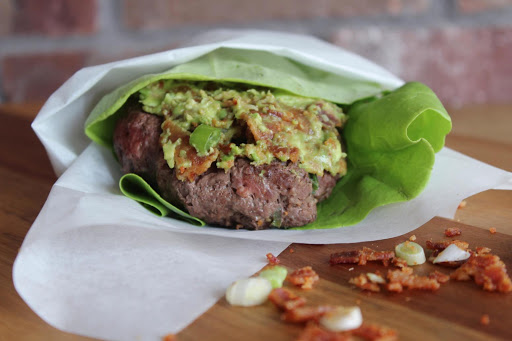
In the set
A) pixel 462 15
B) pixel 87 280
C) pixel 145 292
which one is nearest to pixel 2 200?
pixel 87 280

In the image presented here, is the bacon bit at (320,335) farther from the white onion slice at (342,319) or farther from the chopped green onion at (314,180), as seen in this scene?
the chopped green onion at (314,180)

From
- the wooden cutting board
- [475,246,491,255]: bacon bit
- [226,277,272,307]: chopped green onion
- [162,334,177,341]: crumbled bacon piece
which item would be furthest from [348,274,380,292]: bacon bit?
[162,334,177,341]: crumbled bacon piece

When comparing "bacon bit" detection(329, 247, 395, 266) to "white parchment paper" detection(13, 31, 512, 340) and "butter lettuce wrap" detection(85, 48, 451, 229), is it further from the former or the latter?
"butter lettuce wrap" detection(85, 48, 451, 229)

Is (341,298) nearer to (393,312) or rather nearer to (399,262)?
(393,312)

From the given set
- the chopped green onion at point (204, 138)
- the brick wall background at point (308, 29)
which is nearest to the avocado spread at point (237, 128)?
the chopped green onion at point (204, 138)

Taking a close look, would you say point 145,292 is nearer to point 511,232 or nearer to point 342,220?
point 342,220

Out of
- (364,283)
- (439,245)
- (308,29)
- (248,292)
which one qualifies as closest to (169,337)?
(248,292)
